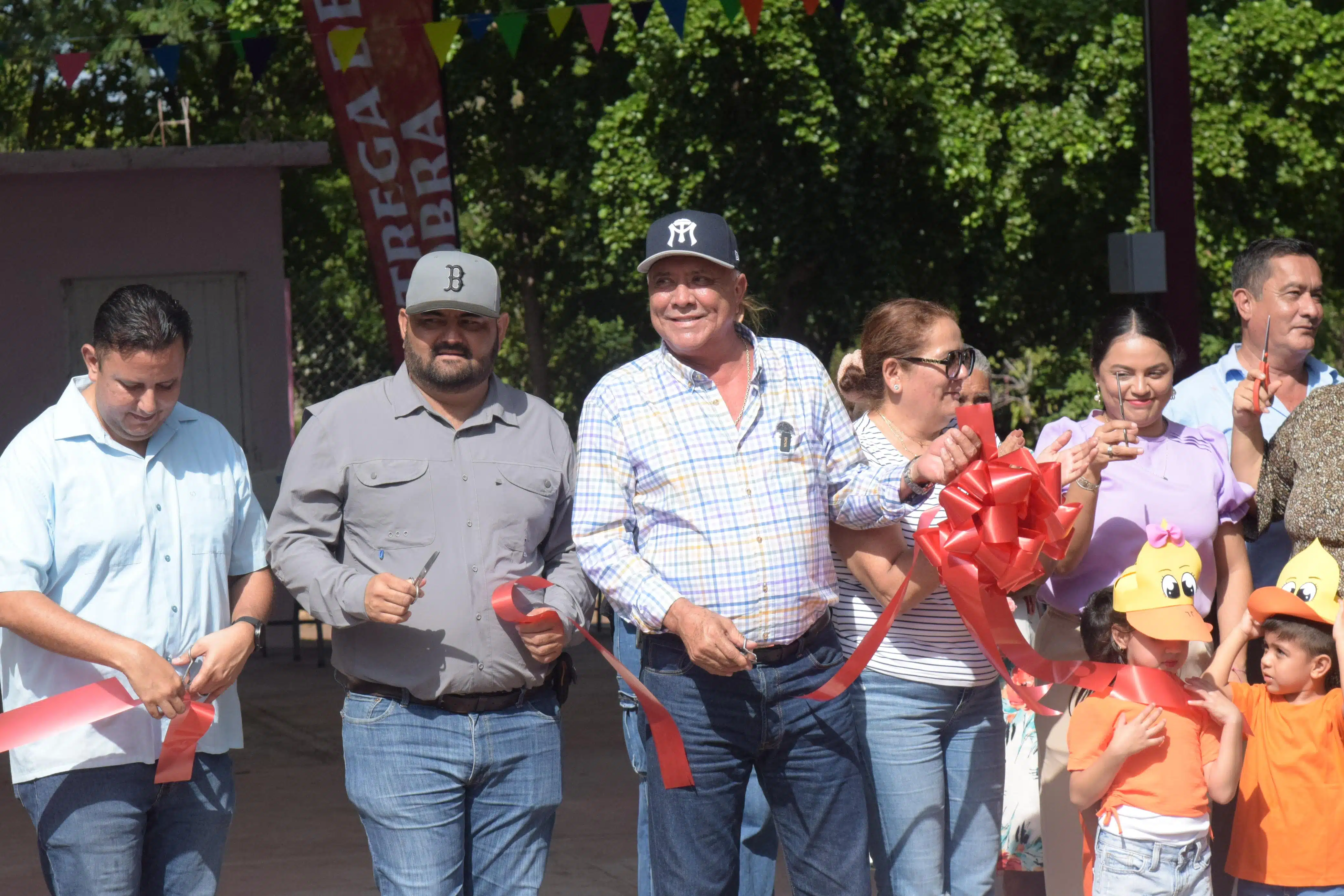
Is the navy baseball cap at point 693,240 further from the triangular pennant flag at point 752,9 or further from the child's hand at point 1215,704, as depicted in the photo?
the triangular pennant flag at point 752,9

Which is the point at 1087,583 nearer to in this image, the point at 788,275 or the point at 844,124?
the point at 844,124

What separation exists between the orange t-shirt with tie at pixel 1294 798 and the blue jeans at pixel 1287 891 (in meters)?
0.02

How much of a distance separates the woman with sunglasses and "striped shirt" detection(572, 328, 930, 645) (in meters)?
0.20

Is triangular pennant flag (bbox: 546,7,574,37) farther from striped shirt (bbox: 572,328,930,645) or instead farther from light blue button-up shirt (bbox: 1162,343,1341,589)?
striped shirt (bbox: 572,328,930,645)

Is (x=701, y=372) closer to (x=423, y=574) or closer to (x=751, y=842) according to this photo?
(x=423, y=574)

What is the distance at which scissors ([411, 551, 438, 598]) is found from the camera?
3166mm

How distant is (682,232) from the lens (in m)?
3.26

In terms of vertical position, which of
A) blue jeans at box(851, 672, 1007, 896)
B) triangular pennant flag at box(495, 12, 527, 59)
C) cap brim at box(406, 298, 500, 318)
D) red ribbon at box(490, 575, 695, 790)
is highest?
triangular pennant flag at box(495, 12, 527, 59)

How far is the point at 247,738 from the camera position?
314 inches

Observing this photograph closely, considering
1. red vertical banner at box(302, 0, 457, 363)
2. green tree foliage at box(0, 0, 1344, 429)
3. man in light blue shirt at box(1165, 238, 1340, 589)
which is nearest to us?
man in light blue shirt at box(1165, 238, 1340, 589)

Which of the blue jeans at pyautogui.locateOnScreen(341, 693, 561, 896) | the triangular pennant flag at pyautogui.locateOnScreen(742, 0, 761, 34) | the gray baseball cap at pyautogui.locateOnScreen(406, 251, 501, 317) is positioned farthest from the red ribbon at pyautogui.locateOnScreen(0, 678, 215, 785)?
the triangular pennant flag at pyautogui.locateOnScreen(742, 0, 761, 34)

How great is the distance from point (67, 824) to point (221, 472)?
81 centimetres

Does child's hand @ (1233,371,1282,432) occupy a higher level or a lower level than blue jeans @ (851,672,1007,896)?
higher

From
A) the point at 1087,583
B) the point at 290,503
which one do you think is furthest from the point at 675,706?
the point at 1087,583
